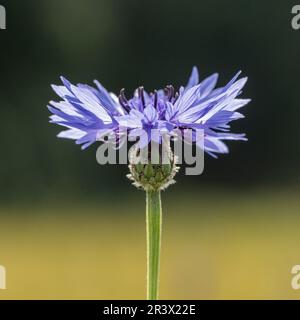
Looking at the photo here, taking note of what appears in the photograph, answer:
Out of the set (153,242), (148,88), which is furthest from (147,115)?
(148,88)

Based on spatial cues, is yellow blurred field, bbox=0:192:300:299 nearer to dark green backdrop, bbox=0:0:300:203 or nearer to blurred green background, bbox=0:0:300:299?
blurred green background, bbox=0:0:300:299

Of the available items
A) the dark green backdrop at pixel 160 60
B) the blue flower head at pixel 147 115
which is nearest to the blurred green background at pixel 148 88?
the dark green backdrop at pixel 160 60

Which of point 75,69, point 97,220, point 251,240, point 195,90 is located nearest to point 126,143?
point 195,90

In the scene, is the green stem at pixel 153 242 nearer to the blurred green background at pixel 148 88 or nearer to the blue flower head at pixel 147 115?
the blue flower head at pixel 147 115

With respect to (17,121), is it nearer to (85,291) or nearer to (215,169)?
(215,169)

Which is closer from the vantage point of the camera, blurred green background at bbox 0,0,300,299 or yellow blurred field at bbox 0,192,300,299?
yellow blurred field at bbox 0,192,300,299

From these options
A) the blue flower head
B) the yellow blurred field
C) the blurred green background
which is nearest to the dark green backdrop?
the blurred green background
